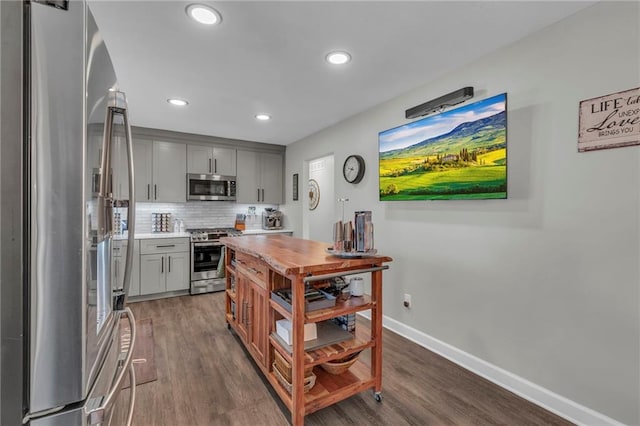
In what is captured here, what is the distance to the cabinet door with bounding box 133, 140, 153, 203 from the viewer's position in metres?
4.17

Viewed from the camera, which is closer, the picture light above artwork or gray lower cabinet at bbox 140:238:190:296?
the picture light above artwork

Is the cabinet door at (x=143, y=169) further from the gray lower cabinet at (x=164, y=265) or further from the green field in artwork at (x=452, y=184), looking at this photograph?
the green field in artwork at (x=452, y=184)

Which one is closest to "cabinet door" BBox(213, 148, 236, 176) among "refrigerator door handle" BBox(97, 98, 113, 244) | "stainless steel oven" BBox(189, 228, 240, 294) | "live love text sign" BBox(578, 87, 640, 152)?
"stainless steel oven" BBox(189, 228, 240, 294)

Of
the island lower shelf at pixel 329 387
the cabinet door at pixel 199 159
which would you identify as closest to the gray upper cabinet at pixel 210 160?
the cabinet door at pixel 199 159

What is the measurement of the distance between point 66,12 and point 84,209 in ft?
1.62

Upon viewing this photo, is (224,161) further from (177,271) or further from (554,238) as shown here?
(554,238)

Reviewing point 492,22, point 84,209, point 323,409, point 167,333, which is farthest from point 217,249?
point 492,22

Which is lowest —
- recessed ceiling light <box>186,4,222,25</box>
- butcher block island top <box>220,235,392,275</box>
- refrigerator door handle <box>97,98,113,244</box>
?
butcher block island top <box>220,235,392,275</box>

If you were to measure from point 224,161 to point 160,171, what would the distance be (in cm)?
96

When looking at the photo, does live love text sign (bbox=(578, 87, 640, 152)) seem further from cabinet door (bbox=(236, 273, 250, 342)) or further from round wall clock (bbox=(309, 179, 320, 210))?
round wall clock (bbox=(309, 179, 320, 210))

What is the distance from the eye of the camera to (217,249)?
442 centimetres

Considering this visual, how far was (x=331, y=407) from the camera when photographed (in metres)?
1.89

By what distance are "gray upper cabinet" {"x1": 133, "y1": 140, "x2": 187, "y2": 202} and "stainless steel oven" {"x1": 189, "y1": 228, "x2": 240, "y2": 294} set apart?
716 millimetres

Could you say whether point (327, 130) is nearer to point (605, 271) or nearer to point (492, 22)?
point (492, 22)
